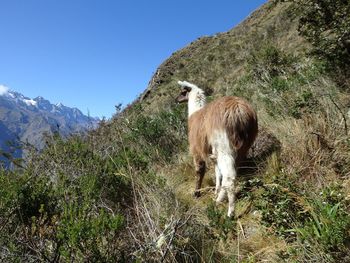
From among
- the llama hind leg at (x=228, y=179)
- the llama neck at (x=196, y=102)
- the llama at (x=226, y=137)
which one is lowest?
the llama hind leg at (x=228, y=179)

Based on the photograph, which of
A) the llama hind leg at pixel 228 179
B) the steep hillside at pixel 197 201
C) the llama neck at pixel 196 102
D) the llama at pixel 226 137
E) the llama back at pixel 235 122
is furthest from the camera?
the llama neck at pixel 196 102

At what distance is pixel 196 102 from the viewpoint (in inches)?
259

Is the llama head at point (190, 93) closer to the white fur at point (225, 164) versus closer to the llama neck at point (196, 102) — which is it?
the llama neck at point (196, 102)

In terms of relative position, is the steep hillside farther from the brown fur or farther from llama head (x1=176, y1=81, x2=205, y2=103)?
llama head (x1=176, y1=81, x2=205, y2=103)

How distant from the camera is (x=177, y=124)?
9102 millimetres

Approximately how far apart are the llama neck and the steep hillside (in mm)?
948

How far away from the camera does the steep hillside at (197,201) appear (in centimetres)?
274

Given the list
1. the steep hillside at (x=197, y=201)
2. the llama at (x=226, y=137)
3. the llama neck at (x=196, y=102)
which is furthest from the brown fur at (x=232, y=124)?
the llama neck at (x=196, y=102)

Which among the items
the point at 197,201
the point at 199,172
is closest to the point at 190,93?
the point at 199,172

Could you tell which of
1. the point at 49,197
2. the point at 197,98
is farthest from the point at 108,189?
the point at 197,98

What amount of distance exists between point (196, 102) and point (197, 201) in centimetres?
220

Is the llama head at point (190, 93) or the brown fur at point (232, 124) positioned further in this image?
the llama head at point (190, 93)

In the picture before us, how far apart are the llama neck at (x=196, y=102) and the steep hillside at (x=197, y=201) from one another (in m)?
0.95

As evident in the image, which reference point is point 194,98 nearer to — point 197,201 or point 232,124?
point 232,124
